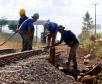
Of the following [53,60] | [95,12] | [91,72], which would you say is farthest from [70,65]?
[95,12]

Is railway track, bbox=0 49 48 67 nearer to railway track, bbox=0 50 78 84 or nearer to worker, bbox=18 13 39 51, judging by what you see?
railway track, bbox=0 50 78 84

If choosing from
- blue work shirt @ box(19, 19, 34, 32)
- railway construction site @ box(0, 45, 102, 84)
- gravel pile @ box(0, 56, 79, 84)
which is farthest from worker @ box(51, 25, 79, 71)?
blue work shirt @ box(19, 19, 34, 32)

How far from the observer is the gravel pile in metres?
9.37

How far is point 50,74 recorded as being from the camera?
11867mm

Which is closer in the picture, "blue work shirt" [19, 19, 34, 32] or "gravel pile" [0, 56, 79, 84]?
"gravel pile" [0, 56, 79, 84]

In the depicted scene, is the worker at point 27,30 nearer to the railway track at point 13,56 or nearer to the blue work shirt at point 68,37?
the railway track at point 13,56

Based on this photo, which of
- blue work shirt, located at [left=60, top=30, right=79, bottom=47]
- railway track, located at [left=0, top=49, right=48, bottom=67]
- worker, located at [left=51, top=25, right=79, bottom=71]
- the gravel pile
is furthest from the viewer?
blue work shirt, located at [left=60, top=30, right=79, bottom=47]

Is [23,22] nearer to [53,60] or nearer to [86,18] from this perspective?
[53,60]

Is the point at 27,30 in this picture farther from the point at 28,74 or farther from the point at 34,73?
the point at 28,74

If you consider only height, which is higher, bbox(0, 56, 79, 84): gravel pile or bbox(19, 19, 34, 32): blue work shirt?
bbox(19, 19, 34, 32): blue work shirt

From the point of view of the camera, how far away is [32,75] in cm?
1060

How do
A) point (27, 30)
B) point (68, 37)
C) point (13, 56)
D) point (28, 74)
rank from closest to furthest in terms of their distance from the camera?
point (28, 74)
point (13, 56)
point (68, 37)
point (27, 30)

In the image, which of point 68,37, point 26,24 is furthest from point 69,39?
point 26,24

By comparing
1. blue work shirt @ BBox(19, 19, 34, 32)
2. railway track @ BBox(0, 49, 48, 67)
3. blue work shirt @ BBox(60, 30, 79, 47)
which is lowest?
railway track @ BBox(0, 49, 48, 67)
